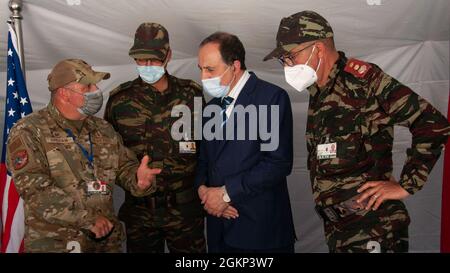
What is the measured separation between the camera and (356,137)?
1849mm

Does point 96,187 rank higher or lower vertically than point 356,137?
lower

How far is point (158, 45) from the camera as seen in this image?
2195mm

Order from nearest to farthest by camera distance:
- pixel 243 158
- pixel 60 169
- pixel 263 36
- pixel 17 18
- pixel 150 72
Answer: pixel 60 169
pixel 243 158
pixel 150 72
pixel 17 18
pixel 263 36

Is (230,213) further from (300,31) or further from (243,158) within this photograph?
(300,31)

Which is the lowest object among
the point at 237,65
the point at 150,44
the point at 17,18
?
the point at 237,65

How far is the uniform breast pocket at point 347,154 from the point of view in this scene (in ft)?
6.07

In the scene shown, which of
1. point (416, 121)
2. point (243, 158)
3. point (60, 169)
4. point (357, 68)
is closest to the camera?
point (416, 121)

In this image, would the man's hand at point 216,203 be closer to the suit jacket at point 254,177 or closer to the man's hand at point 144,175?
the suit jacket at point 254,177

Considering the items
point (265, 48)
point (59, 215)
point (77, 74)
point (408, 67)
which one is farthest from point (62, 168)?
point (408, 67)

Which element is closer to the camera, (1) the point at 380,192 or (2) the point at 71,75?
(1) the point at 380,192

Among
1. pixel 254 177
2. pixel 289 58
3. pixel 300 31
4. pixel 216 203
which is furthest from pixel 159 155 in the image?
pixel 300 31

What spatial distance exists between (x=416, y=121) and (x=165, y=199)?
1276 mm

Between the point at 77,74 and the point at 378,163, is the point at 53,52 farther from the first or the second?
the point at 378,163

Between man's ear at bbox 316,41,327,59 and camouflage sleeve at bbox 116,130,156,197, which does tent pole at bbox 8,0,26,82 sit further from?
man's ear at bbox 316,41,327,59
